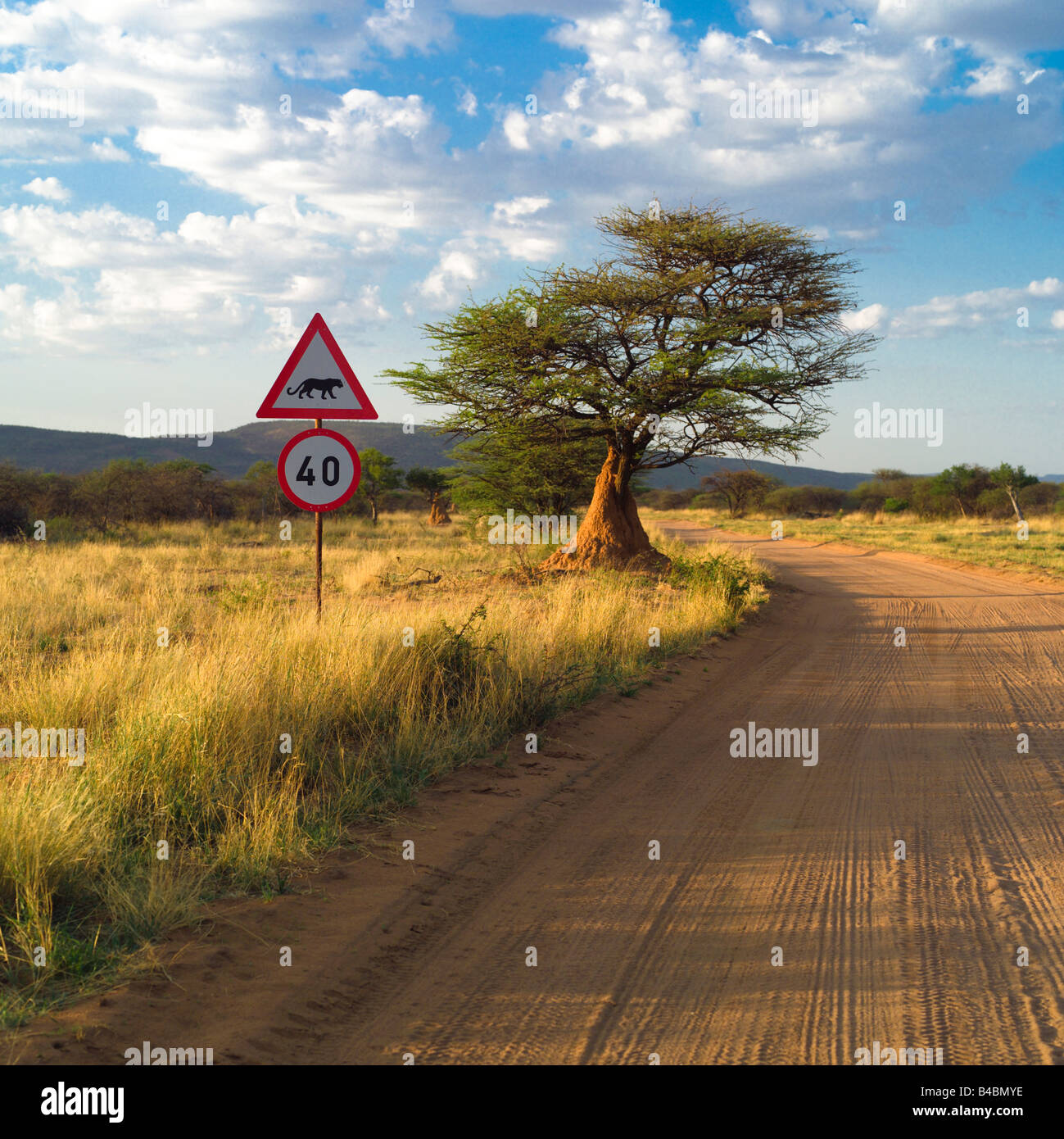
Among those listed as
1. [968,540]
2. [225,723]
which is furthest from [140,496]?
[225,723]

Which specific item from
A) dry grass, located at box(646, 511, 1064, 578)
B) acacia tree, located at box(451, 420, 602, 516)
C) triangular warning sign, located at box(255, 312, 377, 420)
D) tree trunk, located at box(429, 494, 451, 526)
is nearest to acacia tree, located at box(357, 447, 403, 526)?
tree trunk, located at box(429, 494, 451, 526)

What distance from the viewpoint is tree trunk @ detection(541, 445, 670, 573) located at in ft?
57.9

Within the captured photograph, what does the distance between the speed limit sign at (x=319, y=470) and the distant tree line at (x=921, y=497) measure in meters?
32.9

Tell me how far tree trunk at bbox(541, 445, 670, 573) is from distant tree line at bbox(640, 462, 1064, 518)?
2179cm

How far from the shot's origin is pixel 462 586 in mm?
16328

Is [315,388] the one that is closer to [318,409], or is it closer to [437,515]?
[318,409]

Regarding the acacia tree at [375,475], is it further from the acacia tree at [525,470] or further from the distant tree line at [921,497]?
the acacia tree at [525,470]

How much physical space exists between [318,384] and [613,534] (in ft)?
35.5

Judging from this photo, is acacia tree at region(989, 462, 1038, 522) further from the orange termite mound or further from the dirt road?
the dirt road

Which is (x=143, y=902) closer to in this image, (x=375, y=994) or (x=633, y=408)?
(x=375, y=994)

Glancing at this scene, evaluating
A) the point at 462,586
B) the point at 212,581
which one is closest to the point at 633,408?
the point at 462,586

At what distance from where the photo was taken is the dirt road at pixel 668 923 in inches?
119
